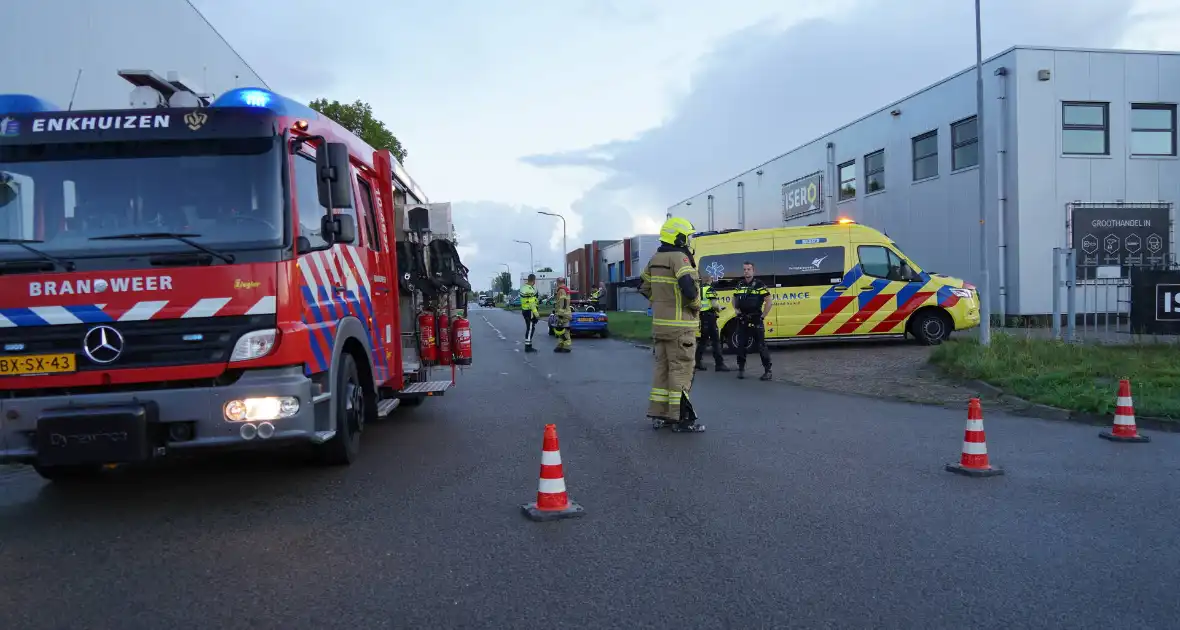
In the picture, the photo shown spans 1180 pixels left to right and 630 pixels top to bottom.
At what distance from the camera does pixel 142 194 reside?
5.66 meters

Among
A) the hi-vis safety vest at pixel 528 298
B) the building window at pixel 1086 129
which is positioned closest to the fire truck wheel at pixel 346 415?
the hi-vis safety vest at pixel 528 298

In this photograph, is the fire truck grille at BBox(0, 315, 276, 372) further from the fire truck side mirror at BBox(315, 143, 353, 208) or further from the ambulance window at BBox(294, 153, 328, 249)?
the fire truck side mirror at BBox(315, 143, 353, 208)

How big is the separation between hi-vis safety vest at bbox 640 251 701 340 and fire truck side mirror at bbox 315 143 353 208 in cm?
343

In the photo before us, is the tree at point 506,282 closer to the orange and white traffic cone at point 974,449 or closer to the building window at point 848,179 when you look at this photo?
the building window at point 848,179

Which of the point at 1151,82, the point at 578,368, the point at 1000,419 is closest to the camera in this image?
the point at 1000,419

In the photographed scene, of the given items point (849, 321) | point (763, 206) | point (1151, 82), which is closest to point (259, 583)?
point (849, 321)

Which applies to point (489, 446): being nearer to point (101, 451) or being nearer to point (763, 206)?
point (101, 451)

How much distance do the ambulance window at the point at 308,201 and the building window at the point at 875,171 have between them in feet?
75.1

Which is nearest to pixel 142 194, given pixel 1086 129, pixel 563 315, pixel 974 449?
pixel 974 449

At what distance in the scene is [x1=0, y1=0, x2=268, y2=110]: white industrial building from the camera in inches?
384

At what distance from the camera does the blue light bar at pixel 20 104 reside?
5844 millimetres

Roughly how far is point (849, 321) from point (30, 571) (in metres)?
15.4

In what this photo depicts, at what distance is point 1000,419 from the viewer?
31.2 feet

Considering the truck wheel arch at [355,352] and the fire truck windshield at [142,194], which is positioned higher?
the fire truck windshield at [142,194]
